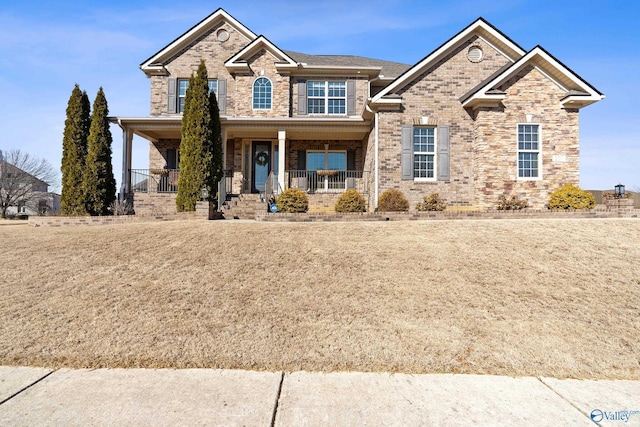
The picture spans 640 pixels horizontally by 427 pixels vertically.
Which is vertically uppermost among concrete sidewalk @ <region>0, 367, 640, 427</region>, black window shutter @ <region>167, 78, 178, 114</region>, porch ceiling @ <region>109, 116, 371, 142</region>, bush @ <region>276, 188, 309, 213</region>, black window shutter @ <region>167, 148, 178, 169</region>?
black window shutter @ <region>167, 78, 178, 114</region>

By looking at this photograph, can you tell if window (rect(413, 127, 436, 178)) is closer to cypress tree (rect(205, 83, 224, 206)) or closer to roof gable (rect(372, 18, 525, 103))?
roof gable (rect(372, 18, 525, 103))

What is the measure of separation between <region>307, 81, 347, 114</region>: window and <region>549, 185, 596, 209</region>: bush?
978 cm

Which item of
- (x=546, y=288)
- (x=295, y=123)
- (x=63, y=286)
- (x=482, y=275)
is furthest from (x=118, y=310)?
(x=295, y=123)

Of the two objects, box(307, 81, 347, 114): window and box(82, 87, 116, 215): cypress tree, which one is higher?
box(307, 81, 347, 114): window

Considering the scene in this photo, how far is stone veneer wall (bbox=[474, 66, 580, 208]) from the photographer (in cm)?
1335

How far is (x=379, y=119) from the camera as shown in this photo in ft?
46.1

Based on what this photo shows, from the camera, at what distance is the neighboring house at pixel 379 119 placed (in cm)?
1342

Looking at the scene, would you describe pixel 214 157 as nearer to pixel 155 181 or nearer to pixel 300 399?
pixel 155 181

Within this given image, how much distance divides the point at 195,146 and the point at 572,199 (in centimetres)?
1237

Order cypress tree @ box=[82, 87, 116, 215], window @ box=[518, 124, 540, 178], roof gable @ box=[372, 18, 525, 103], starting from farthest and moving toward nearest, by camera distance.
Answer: roof gable @ box=[372, 18, 525, 103] < window @ box=[518, 124, 540, 178] < cypress tree @ box=[82, 87, 116, 215]

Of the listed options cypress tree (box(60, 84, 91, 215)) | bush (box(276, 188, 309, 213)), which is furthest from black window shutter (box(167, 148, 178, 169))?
bush (box(276, 188, 309, 213))

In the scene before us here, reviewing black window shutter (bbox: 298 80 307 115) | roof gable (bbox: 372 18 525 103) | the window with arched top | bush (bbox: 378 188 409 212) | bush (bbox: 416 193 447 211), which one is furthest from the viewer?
black window shutter (bbox: 298 80 307 115)

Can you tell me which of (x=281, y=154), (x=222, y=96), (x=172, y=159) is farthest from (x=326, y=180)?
(x=172, y=159)

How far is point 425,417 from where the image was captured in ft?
9.34
